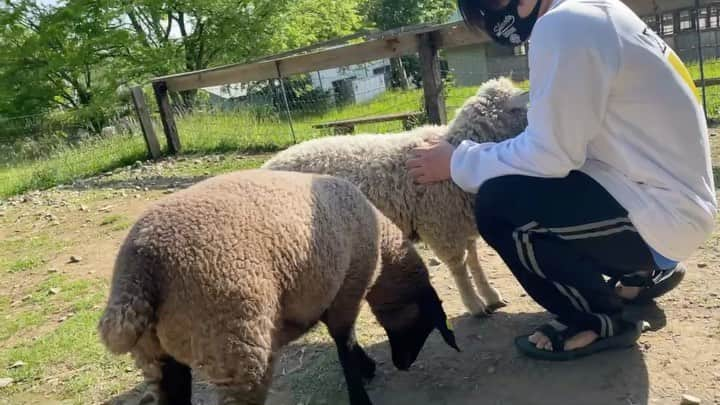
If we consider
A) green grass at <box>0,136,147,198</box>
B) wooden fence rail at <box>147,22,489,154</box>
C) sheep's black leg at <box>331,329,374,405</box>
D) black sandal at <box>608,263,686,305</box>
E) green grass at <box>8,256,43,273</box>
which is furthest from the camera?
green grass at <box>0,136,147,198</box>

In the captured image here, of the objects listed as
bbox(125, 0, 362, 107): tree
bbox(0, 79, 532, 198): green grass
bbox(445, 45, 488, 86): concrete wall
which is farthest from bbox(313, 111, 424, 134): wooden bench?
bbox(445, 45, 488, 86): concrete wall

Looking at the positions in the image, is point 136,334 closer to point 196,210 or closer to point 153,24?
point 196,210

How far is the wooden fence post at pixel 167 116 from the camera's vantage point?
9.91 metres

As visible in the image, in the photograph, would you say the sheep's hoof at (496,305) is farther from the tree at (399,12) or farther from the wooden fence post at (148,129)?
the tree at (399,12)

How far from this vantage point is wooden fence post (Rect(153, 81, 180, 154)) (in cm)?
991

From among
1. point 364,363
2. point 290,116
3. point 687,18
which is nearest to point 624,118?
point 364,363

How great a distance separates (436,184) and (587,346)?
1.21 m

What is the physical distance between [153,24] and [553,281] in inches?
937

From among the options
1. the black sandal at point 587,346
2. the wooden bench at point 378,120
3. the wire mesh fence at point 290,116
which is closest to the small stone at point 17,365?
the black sandal at point 587,346

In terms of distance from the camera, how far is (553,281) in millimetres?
2711

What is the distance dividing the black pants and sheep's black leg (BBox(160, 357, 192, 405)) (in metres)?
1.43

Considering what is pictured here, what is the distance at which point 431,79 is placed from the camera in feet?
20.4

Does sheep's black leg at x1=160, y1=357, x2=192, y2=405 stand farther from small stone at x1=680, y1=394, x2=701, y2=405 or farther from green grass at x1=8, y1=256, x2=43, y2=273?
green grass at x1=8, y1=256, x2=43, y2=273

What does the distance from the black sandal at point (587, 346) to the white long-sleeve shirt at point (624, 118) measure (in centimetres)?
56
